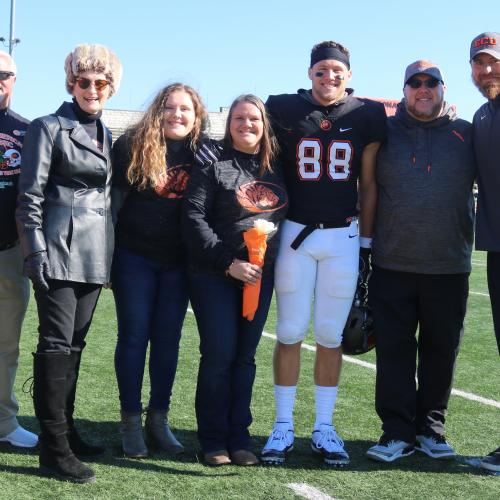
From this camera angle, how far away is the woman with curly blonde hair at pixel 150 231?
144 inches

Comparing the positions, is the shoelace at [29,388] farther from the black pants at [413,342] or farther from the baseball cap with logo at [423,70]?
the baseball cap with logo at [423,70]

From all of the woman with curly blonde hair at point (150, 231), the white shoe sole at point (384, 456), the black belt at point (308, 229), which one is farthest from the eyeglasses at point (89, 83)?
the white shoe sole at point (384, 456)

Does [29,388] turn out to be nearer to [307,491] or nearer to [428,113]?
[307,491]

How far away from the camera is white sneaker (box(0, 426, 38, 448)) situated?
3842 mm

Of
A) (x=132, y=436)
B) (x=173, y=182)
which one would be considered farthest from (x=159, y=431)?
(x=173, y=182)

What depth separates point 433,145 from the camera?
387 centimetres

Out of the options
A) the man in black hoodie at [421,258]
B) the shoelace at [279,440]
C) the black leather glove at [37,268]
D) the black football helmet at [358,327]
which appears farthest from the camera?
the black football helmet at [358,327]

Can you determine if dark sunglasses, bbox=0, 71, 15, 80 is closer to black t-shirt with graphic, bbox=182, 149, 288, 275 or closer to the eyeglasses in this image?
the eyeglasses

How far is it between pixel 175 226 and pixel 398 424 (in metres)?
1.59

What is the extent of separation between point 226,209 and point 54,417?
4.13 ft

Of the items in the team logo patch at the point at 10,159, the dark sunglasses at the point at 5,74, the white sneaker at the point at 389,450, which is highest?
the dark sunglasses at the point at 5,74

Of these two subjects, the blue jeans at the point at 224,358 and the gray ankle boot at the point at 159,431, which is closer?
the blue jeans at the point at 224,358

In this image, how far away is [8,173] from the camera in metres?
3.61

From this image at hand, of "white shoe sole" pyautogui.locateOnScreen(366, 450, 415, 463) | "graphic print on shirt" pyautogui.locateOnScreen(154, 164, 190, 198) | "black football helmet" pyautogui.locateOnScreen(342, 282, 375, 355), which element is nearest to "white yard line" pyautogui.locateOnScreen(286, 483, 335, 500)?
"white shoe sole" pyautogui.locateOnScreen(366, 450, 415, 463)
